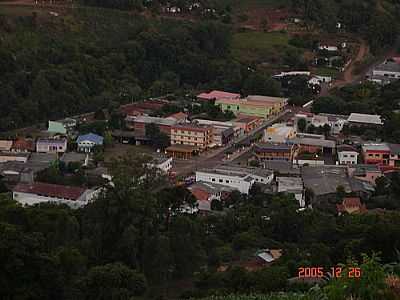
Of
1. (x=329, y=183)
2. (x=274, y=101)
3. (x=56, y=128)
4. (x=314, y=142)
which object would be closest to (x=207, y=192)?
(x=329, y=183)

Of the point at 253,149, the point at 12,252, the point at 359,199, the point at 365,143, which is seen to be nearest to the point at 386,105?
the point at 365,143

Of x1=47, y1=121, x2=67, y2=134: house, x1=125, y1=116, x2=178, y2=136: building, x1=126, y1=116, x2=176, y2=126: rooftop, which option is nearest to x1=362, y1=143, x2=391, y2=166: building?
x1=125, y1=116, x2=178, y2=136: building

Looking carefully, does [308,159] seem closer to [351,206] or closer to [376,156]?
[376,156]

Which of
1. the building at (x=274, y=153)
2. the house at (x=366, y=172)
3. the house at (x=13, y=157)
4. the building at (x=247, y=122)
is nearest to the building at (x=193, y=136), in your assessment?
the building at (x=274, y=153)

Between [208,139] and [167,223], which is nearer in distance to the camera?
[167,223]

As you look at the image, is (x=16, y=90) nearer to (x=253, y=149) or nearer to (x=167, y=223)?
(x=253, y=149)

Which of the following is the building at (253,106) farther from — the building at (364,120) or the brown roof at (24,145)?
the brown roof at (24,145)

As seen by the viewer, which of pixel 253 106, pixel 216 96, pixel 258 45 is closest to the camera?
pixel 253 106

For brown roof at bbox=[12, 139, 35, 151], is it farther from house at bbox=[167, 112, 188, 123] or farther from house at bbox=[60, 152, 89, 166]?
house at bbox=[167, 112, 188, 123]
